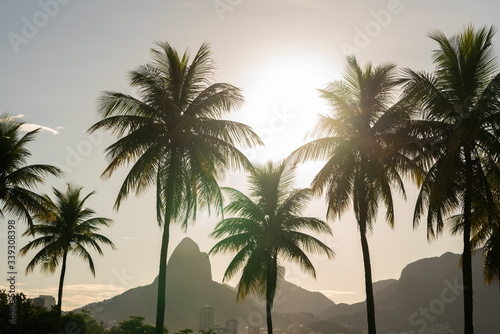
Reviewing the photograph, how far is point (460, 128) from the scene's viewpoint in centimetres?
1584

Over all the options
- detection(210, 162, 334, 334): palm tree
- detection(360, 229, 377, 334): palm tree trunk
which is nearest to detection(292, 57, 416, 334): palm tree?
detection(360, 229, 377, 334): palm tree trunk

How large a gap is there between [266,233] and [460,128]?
610 inches

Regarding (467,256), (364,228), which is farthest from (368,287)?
(467,256)

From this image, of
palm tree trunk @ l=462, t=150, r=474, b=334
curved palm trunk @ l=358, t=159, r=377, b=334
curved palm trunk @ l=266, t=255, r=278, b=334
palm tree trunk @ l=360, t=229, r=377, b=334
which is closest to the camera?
palm tree trunk @ l=462, t=150, r=474, b=334

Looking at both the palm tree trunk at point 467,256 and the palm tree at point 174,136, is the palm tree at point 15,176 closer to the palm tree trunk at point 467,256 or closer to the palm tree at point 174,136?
the palm tree at point 174,136

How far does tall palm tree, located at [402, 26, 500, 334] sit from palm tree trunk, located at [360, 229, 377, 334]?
3158mm

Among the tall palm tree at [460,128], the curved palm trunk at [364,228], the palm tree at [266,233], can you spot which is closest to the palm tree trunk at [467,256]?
the tall palm tree at [460,128]

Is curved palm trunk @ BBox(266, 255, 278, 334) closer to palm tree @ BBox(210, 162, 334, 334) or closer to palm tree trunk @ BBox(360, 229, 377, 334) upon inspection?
palm tree @ BBox(210, 162, 334, 334)

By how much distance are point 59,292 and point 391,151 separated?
2516cm

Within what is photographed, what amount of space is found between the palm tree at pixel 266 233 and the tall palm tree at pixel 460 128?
11791 mm

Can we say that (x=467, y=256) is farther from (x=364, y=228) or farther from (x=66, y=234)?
(x=66, y=234)

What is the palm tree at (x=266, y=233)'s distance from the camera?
2841 cm

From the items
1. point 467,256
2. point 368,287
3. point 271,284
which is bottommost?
point 368,287

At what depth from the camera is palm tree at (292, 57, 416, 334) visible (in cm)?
1992
